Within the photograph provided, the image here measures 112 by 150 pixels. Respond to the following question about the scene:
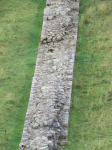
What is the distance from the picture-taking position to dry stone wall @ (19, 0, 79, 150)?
909cm

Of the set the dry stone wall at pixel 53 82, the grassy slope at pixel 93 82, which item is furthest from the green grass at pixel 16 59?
the grassy slope at pixel 93 82

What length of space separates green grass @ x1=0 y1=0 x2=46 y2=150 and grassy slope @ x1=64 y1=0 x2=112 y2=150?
5.87 feet

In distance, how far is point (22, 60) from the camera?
13227mm

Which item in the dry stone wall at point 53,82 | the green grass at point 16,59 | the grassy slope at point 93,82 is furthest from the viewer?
the green grass at point 16,59

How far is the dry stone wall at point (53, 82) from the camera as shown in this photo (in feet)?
29.8

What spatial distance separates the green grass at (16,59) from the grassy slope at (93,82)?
179 centimetres

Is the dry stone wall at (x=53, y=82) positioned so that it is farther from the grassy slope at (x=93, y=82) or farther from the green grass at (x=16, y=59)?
the green grass at (x=16, y=59)

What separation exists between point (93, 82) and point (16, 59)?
3455mm

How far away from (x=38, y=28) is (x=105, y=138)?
716 centimetres

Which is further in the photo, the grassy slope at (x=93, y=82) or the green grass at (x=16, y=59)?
the green grass at (x=16, y=59)

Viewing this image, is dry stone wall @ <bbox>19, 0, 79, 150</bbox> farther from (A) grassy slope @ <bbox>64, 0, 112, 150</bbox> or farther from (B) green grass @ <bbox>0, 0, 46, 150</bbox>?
(B) green grass @ <bbox>0, 0, 46, 150</bbox>

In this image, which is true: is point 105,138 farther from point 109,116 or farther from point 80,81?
point 80,81

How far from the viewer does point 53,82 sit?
10.9 m

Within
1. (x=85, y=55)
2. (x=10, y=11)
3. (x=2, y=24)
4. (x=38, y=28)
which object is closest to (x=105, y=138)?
(x=85, y=55)
